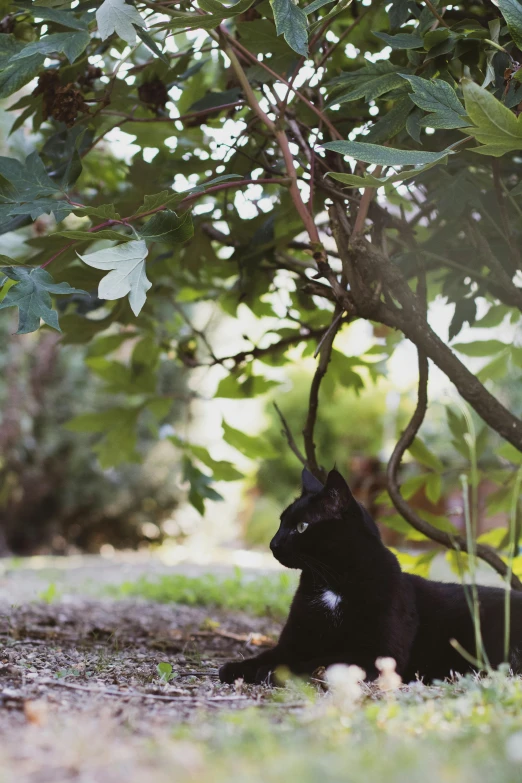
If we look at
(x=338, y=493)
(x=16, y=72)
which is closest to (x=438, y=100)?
(x=16, y=72)

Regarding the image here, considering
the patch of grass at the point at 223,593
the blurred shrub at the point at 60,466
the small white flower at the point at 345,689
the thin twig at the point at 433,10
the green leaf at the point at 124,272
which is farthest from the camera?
the blurred shrub at the point at 60,466

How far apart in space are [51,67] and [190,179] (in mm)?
592

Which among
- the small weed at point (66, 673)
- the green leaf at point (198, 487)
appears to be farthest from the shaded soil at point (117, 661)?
the green leaf at point (198, 487)

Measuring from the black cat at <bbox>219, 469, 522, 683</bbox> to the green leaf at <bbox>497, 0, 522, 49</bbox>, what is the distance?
3.14ft

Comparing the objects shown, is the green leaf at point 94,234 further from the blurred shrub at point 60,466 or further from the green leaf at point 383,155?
the blurred shrub at point 60,466

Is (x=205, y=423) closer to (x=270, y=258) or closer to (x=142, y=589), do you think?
(x=142, y=589)

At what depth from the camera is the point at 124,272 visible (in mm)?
1279

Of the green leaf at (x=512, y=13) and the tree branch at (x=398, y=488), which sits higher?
the green leaf at (x=512, y=13)

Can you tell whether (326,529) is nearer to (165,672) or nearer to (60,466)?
(165,672)

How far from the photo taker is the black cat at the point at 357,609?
1656 millimetres

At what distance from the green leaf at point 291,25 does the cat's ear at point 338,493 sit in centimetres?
91

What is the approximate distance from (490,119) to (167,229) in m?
0.58

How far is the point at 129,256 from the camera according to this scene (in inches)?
51.0

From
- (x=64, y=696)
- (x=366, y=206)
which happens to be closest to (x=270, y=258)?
(x=366, y=206)
